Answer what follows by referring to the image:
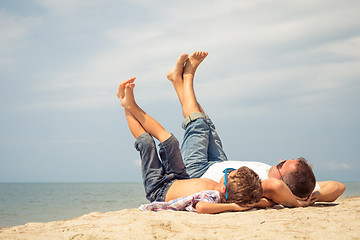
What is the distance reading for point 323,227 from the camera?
9.16 feet

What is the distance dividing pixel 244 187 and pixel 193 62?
2596 millimetres

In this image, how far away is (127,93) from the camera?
168 inches

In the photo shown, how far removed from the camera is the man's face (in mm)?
3922

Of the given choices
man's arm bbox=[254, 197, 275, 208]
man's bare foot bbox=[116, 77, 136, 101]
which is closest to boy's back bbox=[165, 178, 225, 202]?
man's arm bbox=[254, 197, 275, 208]

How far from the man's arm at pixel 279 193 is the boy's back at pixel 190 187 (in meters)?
0.49

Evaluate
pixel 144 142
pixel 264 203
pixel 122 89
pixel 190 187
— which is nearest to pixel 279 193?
pixel 264 203

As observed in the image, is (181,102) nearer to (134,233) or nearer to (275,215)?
(275,215)

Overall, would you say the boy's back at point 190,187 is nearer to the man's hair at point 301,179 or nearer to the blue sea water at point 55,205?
the man's hair at point 301,179

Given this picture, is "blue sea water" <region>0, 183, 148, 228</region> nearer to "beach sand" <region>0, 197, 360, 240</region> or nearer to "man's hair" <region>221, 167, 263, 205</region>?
"beach sand" <region>0, 197, 360, 240</region>

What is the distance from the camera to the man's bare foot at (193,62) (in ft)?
18.0

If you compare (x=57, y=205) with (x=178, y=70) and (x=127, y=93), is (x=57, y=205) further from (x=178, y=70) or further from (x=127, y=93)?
(x=127, y=93)

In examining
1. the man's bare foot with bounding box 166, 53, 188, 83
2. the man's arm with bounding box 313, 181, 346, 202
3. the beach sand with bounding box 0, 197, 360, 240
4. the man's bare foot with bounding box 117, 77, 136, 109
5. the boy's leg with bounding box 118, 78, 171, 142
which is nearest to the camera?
the beach sand with bounding box 0, 197, 360, 240

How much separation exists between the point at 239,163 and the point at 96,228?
2.01 metres

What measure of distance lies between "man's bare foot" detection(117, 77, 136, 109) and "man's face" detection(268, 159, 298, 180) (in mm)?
1857
